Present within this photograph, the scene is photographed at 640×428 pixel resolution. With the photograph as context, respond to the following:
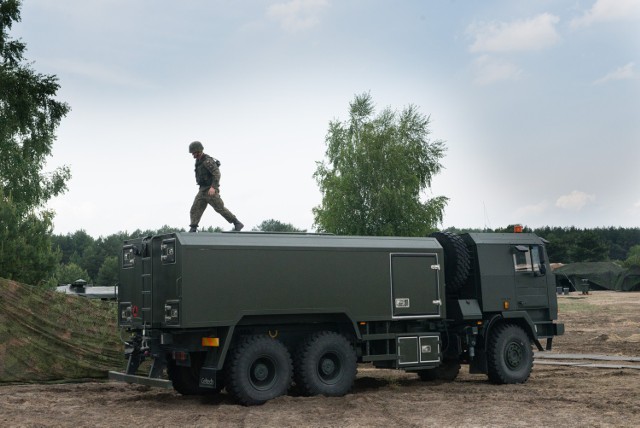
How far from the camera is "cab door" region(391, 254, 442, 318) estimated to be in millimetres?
14570

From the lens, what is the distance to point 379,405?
12.7 meters

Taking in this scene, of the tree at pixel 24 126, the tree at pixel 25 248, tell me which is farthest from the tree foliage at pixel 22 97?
the tree at pixel 25 248

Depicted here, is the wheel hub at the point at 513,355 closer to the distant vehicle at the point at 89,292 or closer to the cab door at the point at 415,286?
the cab door at the point at 415,286

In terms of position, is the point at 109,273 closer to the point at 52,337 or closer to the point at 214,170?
the point at 52,337

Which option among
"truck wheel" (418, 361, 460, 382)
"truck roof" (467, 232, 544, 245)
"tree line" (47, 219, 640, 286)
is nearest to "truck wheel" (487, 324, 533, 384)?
"truck wheel" (418, 361, 460, 382)

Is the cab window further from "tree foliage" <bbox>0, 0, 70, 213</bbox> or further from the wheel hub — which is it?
"tree foliage" <bbox>0, 0, 70, 213</bbox>

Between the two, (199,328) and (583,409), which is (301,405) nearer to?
(199,328)

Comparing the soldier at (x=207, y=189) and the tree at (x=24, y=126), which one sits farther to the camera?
the tree at (x=24, y=126)

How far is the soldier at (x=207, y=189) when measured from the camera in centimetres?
1431

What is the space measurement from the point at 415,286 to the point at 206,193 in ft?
13.6

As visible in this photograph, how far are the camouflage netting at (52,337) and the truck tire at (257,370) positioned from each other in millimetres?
5220

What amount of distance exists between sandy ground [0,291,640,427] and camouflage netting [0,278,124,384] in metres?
0.54

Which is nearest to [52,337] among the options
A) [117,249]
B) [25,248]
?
[25,248]

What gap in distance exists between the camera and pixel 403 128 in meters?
59.5
